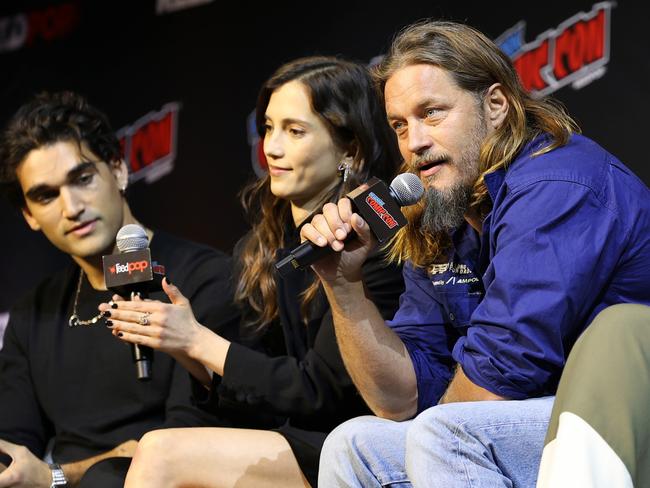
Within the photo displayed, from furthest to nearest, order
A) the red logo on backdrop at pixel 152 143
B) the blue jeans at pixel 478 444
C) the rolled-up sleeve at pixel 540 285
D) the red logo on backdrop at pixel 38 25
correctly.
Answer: the red logo on backdrop at pixel 38 25 < the red logo on backdrop at pixel 152 143 < the rolled-up sleeve at pixel 540 285 < the blue jeans at pixel 478 444

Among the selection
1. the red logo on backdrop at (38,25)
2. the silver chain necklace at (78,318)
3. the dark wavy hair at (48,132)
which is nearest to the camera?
the silver chain necklace at (78,318)

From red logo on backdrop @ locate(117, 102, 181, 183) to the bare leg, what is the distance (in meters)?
1.78

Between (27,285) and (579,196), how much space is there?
107 inches

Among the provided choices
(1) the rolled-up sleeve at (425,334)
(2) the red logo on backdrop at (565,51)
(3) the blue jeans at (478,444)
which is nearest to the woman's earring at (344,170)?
(1) the rolled-up sleeve at (425,334)

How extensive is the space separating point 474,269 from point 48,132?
1.49 m

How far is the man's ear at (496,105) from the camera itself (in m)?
2.19

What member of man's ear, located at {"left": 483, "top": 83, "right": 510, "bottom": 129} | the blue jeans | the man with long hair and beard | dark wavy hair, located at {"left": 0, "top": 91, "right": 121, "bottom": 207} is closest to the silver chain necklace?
dark wavy hair, located at {"left": 0, "top": 91, "right": 121, "bottom": 207}

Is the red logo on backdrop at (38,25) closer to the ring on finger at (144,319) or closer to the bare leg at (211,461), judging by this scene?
the ring on finger at (144,319)

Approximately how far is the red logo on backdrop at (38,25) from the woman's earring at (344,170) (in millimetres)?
1761

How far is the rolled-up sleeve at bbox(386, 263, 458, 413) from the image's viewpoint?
2189 mm

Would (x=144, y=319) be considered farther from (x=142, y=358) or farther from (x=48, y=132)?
(x=48, y=132)

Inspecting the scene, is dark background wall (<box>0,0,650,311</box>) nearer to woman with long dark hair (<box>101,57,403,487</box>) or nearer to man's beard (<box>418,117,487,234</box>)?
woman with long dark hair (<box>101,57,403,487</box>)

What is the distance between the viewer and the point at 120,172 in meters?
3.17

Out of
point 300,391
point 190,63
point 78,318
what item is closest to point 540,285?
point 300,391
